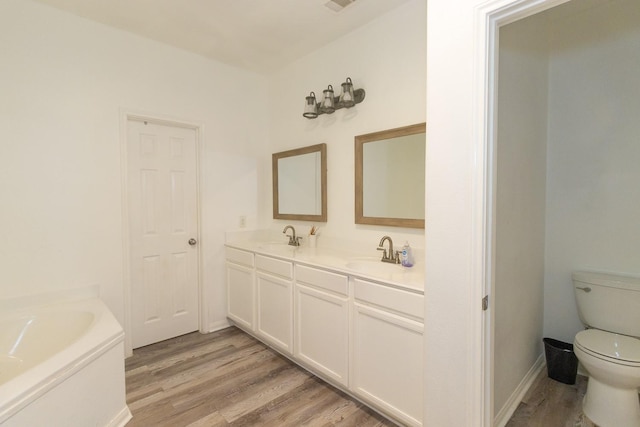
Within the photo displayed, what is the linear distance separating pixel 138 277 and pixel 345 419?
2101 mm

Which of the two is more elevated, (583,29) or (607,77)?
(583,29)

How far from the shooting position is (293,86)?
3.18 metres

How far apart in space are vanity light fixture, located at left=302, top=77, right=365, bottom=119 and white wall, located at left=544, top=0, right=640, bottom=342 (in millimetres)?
1458

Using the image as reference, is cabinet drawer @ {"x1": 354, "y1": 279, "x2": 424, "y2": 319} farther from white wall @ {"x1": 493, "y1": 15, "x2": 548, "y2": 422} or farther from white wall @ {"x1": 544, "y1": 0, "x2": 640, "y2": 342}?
white wall @ {"x1": 544, "y1": 0, "x2": 640, "y2": 342}

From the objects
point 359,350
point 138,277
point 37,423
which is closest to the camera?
point 37,423

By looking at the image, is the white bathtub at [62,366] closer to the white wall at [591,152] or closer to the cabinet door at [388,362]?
the cabinet door at [388,362]

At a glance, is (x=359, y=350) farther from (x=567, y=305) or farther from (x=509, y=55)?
(x=509, y=55)

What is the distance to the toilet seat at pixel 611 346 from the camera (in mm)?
1655

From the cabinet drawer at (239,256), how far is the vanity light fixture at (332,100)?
1392mm

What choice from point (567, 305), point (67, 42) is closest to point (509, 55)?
point (567, 305)

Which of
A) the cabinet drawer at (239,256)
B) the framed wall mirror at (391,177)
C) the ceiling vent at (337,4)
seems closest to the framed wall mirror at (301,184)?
the framed wall mirror at (391,177)

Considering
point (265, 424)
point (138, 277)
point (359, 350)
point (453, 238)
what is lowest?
point (265, 424)

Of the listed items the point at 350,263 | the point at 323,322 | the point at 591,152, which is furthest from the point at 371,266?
the point at 591,152

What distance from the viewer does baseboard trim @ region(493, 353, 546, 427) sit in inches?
69.7
